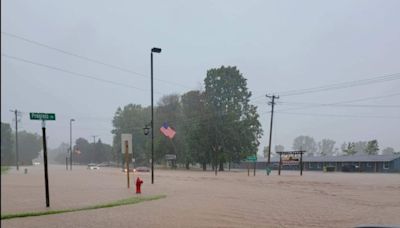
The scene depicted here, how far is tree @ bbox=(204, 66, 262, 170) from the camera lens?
84625 mm

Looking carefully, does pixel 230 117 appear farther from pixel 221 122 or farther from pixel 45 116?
pixel 45 116

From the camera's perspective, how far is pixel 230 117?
277 ft

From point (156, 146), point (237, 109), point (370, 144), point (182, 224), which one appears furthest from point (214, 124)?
point (182, 224)

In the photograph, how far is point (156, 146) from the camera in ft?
333

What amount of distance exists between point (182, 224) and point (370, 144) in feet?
361

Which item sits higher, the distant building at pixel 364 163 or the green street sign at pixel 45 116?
the green street sign at pixel 45 116

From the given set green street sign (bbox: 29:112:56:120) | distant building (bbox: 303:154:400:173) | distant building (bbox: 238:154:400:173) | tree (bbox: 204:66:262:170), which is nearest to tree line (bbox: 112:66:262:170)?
tree (bbox: 204:66:262:170)

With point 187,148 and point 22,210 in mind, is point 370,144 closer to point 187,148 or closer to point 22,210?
point 187,148

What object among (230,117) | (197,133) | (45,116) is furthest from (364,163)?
(45,116)

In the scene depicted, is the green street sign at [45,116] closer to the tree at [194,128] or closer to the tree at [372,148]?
the tree at [194,128]

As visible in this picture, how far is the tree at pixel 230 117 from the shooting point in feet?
278

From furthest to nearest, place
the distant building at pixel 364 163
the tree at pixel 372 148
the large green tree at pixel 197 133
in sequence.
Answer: the tree at pixel 372 148 → the large green tree at pixel 197 133 → the distant building at pixel 364 163

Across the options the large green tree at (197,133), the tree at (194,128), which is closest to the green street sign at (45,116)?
the large green tree at (197,133)

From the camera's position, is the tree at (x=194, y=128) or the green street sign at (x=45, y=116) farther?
the tree at (x=194, y=128)
